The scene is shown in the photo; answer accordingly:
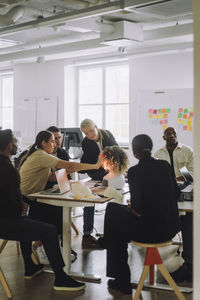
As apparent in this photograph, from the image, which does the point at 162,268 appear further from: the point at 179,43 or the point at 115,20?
the point at 179,43

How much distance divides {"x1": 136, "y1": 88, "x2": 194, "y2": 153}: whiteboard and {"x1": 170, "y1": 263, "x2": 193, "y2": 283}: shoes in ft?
14.0

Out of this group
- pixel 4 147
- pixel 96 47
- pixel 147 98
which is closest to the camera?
pixel 4 147

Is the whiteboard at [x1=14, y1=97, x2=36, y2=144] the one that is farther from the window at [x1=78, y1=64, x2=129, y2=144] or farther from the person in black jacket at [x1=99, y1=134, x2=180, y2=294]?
the person in black jacket at [x1=99, y1=134, x2=180, y2=294]

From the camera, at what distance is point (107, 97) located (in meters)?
9.99

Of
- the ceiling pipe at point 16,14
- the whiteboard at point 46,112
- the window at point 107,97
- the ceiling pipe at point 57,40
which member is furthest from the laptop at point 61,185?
the whiteboard at point 46,112

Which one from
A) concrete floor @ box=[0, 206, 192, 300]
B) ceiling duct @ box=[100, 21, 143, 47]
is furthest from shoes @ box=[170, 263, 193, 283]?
ceiling duct @ box=[100, 21, 143, 47]

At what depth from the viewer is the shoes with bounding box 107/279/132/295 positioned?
11.8 ft

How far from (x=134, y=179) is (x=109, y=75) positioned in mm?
6981

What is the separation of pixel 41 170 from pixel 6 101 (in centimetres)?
834

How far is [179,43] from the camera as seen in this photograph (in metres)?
7.83

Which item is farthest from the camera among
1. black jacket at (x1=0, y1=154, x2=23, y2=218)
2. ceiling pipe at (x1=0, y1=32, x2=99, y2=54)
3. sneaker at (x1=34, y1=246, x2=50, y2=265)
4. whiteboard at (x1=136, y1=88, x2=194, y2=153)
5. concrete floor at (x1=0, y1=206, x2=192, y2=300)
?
whiteboard at (x1=136, y1=88, x2=194, y2=153)

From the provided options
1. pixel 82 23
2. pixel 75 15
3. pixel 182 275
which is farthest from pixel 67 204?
pixel 82 23

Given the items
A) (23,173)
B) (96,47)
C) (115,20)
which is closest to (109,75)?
(96,47)

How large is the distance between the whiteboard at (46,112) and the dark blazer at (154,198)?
7139 millimetres
